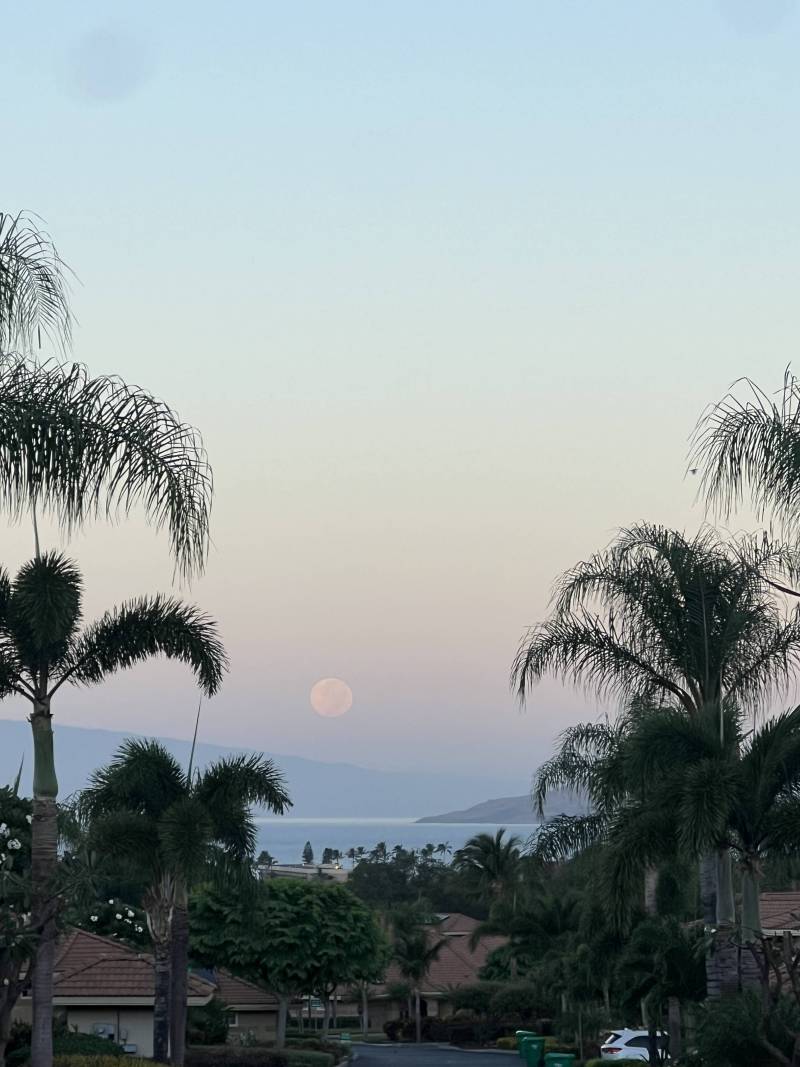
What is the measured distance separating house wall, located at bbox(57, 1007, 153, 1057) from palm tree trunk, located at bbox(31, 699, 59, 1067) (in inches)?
809

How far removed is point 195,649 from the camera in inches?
1043

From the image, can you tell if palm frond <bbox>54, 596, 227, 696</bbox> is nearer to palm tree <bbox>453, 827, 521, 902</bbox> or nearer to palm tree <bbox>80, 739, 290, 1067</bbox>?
palm tree <bbox>80, 739, 290, 1067</bbox>

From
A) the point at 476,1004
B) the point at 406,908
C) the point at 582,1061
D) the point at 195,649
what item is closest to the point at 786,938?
the point at 195,649

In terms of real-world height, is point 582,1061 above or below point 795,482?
below

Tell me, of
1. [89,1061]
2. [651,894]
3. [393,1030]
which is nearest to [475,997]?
[393,1030]

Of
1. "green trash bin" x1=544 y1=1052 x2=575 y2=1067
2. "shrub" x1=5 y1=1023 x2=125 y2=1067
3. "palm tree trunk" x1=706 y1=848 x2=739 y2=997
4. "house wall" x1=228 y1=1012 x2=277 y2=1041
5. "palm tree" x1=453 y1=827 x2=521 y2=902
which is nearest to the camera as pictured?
"palm tree trunk" x1=706 y1=848 x2=739 y2=997

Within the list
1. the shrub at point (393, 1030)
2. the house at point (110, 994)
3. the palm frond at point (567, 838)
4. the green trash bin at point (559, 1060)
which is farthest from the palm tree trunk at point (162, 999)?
the shrub at point (393, 1030)

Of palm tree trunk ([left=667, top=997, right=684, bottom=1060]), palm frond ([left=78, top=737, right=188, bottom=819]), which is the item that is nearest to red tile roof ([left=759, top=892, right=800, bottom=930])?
palm tree trunk ([left=667, top=997, right=684, bottom=1060])

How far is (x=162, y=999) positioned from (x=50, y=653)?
14684mm

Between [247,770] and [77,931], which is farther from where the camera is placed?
[77,931]

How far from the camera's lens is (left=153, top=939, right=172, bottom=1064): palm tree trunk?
35750 millimetres

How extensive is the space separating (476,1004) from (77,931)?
29.7 m

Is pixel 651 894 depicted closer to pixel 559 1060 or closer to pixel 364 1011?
pixel 559 1060

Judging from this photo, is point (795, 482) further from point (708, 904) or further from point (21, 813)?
point (21, 813)
